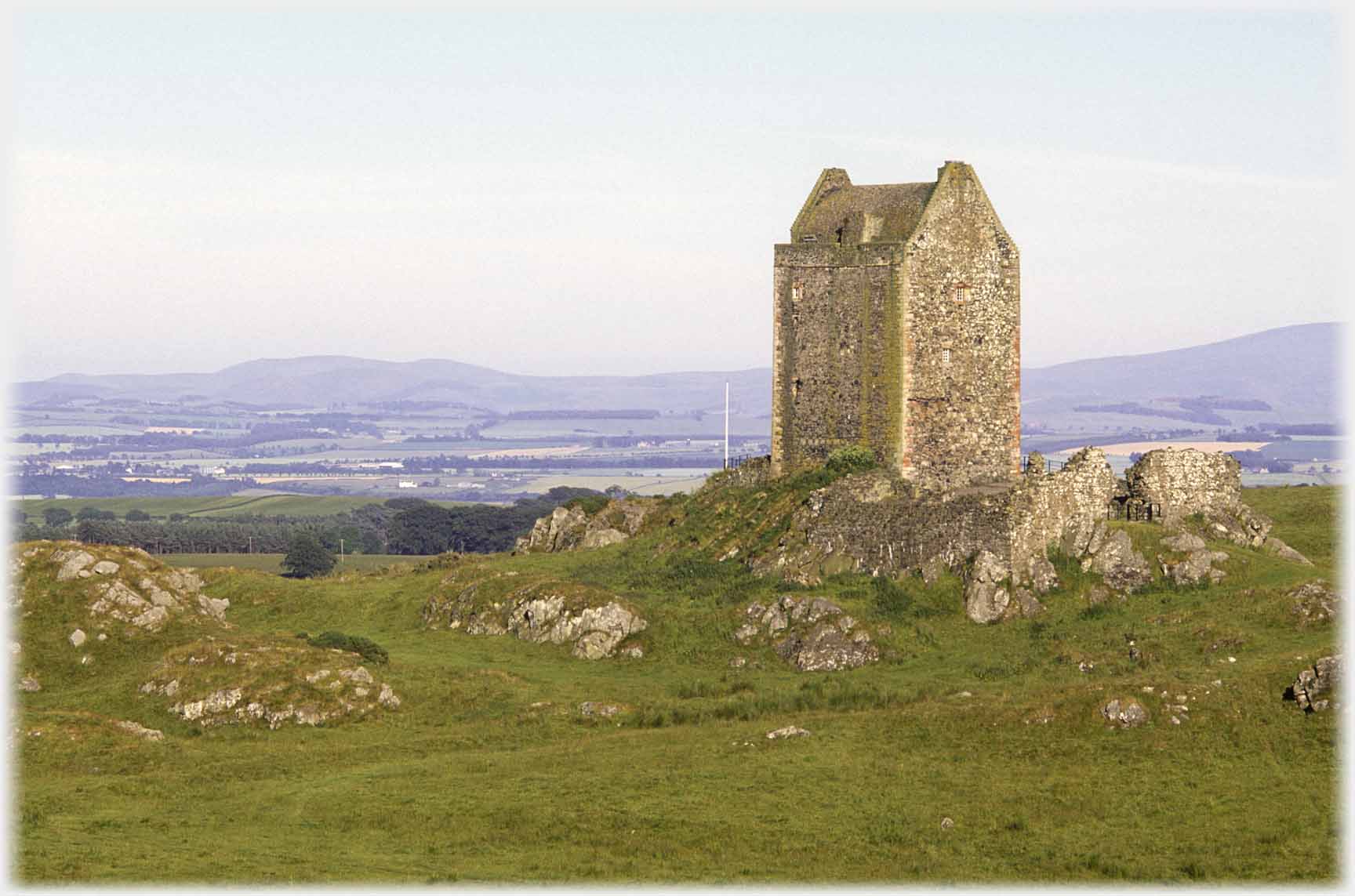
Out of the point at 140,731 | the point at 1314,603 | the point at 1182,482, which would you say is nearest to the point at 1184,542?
the point at 1182,482

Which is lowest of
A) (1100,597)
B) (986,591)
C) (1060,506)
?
(1100,597)

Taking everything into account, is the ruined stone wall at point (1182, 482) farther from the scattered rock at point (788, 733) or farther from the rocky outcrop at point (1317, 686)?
the scattered rock at point (788, 733)

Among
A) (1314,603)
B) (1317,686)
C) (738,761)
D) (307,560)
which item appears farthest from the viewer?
(307,560)

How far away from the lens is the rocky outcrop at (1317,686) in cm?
3569

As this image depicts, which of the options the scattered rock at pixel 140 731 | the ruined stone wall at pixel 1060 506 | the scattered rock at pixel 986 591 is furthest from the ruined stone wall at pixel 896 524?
Result: the scattered rock at pixel 140 731

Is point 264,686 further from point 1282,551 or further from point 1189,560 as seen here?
point 1282,551

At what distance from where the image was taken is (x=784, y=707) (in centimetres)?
4138

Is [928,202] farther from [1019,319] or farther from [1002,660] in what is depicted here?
[1002,660]

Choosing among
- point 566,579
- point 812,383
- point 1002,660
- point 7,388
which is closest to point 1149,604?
point 1002,660

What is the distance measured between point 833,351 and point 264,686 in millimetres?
20696

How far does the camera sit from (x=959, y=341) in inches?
2112

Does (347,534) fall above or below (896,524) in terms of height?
below

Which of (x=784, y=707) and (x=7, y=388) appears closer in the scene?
(x=7, y=388)

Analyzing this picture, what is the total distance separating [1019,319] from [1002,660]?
1409 centimetres
